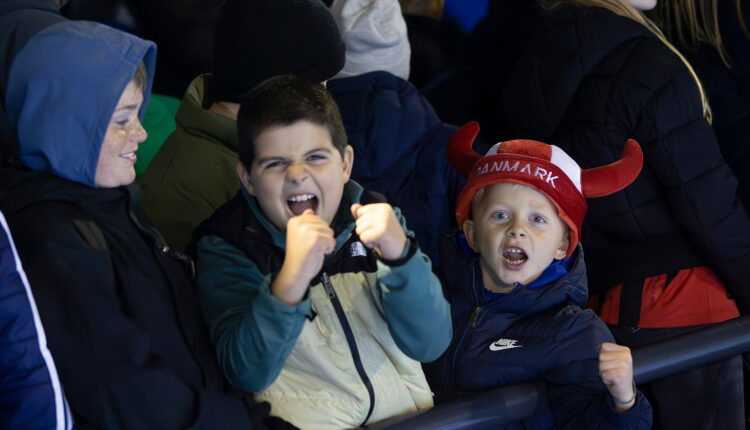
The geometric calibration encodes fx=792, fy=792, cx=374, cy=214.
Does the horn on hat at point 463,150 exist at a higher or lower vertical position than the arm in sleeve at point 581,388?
higher

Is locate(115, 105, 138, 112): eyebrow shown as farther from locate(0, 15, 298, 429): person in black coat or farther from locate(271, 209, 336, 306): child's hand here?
locate(271, 209, 336, 306): child's hand

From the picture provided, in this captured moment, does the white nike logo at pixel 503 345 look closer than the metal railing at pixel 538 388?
No

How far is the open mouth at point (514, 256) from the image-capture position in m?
1.57

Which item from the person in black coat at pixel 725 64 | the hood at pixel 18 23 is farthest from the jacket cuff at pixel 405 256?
the person in black coat at pixel 725 64

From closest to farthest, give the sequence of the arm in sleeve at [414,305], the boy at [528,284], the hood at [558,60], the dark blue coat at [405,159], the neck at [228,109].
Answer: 1. the arm in sleeve at [414,305]
2. the boy at [528,284]
3. the neck at [228,109]
4. the dark blue coat at [405,159]
5. the hood at [558,60]

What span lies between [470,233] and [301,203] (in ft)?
1.55

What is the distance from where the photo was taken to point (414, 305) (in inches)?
50.4

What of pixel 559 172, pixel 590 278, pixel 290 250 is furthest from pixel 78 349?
pixel 590 278

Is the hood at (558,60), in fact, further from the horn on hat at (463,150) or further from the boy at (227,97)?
the boy at (227,97)

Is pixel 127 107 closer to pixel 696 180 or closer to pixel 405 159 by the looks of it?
pixel 405 159

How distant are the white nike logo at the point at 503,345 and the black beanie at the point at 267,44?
2.19 feet

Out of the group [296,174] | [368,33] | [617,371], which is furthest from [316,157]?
[368,33]

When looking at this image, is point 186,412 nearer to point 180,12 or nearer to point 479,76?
point 180,12

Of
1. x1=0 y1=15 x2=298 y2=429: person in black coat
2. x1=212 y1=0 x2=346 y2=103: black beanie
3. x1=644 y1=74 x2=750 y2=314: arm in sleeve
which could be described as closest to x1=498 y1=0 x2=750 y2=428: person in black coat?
x1=644 y1=74 x2=750 y2=314: arm in sleeve
